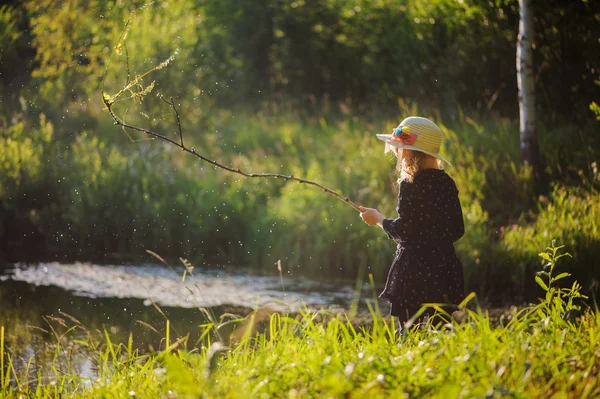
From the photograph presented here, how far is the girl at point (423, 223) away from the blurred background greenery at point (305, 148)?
2.94 m

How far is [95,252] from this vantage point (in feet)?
29.5

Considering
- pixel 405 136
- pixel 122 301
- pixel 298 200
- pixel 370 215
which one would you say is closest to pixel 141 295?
pixel 122 301

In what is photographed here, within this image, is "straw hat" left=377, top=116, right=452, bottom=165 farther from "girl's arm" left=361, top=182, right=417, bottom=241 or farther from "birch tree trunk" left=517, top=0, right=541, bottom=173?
"birch tree trunk" left=517, top=0, right=541, bottom=173

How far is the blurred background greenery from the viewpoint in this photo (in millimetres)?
8070

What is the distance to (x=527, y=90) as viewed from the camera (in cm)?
839

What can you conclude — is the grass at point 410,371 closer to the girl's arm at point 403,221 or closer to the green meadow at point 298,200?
the green meadow at point 298,200

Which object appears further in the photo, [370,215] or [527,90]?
[527,90]

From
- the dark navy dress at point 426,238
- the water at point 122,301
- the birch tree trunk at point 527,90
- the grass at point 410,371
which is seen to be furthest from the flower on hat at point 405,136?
the birch tree trunk at point 527,90

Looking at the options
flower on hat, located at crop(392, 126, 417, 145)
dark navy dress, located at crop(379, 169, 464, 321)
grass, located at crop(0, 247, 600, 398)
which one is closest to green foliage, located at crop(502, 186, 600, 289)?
dark navy dress, located at crop(379, 169, 464, 321)

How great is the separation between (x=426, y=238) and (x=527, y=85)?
4709mm

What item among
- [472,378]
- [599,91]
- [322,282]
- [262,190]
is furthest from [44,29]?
[472,378]

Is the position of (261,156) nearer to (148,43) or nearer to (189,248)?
(189,248)

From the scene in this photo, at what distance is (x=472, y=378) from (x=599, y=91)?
760 cm

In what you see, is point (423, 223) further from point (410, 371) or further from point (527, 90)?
point (527, 90)
